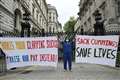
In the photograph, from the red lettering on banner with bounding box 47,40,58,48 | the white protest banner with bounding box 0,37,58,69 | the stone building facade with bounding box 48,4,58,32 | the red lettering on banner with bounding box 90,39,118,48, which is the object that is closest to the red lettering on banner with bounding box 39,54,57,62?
the white protest banner with bounding box 0,37,58,69

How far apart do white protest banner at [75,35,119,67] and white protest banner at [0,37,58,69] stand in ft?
4.52

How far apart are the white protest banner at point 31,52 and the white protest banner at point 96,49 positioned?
1377 millimetres

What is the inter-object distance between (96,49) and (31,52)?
127 inches

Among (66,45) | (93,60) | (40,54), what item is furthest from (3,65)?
(93,60)

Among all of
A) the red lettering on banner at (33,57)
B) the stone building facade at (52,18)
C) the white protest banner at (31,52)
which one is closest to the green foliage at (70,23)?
the stone building facade at (52,18)

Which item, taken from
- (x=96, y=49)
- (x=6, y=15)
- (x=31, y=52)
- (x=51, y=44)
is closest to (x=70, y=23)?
(x=6, y=15)

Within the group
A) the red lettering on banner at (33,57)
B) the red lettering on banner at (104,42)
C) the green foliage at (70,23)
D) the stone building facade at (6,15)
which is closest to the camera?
the red lettering on banner at (33,57)

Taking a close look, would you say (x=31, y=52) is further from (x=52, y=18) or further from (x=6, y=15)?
(x=52, y=18)

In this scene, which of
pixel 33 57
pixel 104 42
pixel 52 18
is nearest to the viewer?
pixel 33 57

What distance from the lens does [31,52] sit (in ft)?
49.4

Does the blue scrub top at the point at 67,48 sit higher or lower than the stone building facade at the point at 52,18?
lower

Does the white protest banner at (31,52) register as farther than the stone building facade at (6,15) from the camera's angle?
No

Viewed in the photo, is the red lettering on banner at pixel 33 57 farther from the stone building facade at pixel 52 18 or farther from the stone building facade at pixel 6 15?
the stone building facade at pixel 52 18

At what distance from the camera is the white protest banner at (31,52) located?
48.1 ft
